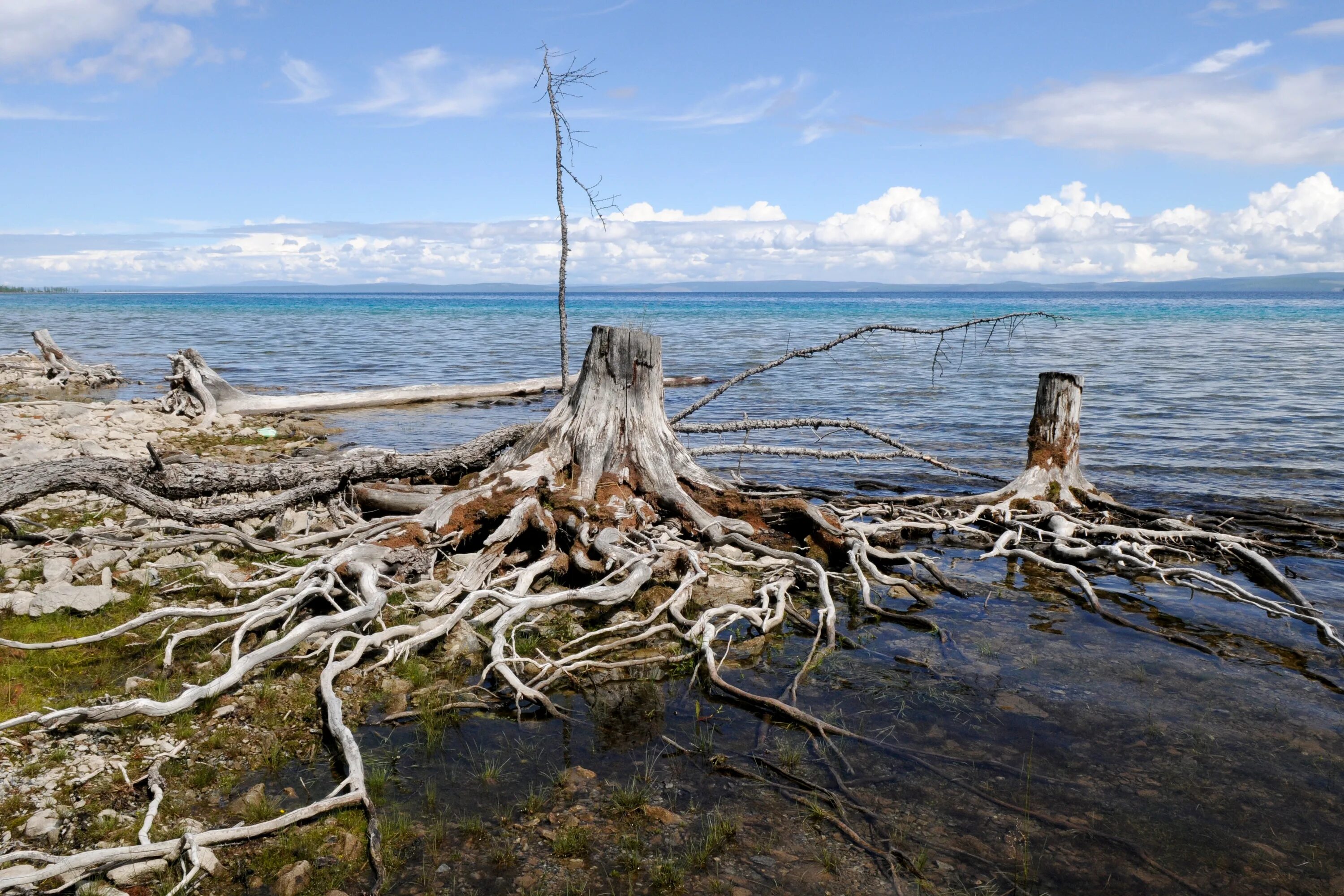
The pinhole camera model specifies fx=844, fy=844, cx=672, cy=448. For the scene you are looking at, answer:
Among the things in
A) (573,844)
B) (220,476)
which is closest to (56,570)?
(220,476)

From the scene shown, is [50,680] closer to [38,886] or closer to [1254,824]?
[38,886]

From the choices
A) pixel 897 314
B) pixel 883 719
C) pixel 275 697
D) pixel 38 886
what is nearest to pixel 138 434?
pixel 275 697

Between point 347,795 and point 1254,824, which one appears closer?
point 347,795

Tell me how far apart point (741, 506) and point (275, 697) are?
420cm

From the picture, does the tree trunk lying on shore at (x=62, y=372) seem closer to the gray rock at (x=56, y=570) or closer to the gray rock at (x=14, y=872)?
the gray rock at (x=56, y=570)

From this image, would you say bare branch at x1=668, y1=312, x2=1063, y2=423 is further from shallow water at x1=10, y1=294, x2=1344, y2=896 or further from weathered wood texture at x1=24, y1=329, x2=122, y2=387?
weathered wood texture at x1=24, y1=329, x2=122, y2=387

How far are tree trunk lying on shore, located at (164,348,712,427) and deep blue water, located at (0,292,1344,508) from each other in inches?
20.9

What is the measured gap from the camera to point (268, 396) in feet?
59.2

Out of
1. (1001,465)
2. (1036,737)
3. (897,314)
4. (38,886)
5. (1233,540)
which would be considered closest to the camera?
(38,886)

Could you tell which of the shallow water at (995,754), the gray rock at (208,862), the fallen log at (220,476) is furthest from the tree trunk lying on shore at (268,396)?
the gray rock at (208,862)

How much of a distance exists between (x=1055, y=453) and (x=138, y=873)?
8.66 m

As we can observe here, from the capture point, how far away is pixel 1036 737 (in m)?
4.93

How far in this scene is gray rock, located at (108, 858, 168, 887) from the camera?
3.44m

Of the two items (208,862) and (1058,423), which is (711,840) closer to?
(208,862)
